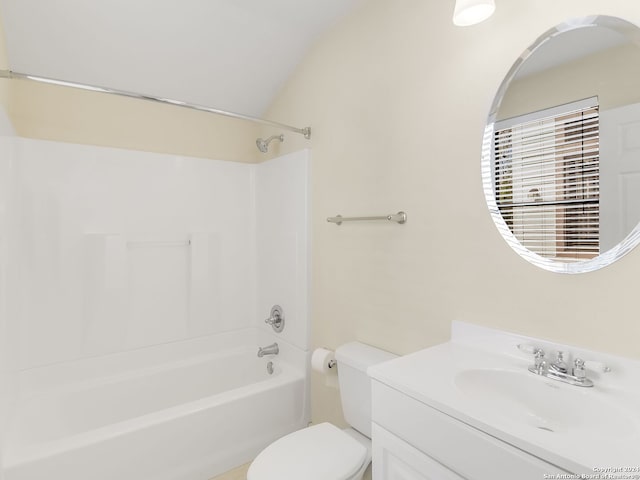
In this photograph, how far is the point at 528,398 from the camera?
106 centimetres

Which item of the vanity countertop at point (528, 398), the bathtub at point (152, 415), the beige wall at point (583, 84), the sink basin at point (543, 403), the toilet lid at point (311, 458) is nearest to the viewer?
the vanity countertop at point (528, 398)

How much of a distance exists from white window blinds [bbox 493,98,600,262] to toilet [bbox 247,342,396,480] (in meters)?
0.86

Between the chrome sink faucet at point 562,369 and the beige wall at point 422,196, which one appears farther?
the beige wall at point 422,196

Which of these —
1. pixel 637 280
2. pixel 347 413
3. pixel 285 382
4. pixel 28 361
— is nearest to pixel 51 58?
pixel 28 361

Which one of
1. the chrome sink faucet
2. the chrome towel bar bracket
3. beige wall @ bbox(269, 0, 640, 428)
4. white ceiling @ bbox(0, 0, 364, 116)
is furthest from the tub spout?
white ceiling @ bbox(0, 0, 364, 116)

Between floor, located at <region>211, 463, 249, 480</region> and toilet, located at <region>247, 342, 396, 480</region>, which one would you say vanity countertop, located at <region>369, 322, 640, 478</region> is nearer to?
toilet, located at <region>247, 342, 396, 480</region>

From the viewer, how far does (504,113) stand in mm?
1247

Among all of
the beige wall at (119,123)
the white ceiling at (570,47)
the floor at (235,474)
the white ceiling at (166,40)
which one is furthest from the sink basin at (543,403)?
the beige wall at (119,123)

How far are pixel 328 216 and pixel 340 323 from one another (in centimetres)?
63

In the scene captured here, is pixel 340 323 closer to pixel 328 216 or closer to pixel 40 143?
pixel 328 216

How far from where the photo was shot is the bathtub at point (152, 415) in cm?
152

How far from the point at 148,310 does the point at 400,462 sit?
1965 mm

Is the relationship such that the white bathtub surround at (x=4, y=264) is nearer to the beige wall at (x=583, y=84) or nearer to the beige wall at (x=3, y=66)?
the beige wall at (x=3, y=66)

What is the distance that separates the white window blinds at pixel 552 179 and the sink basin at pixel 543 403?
1.31 feet
